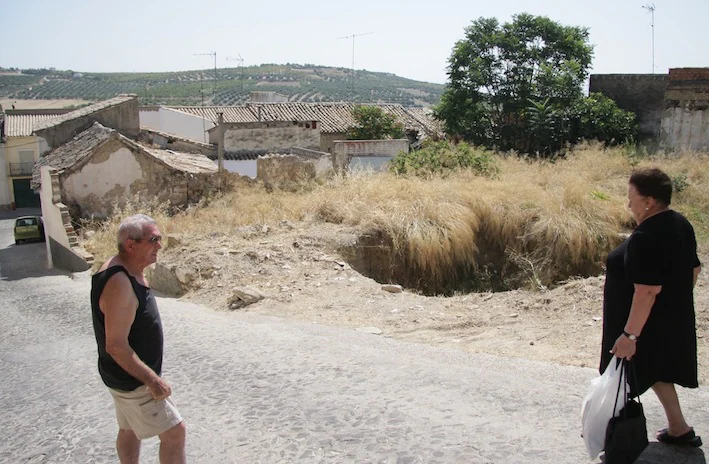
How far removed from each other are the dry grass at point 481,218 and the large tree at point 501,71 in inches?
408

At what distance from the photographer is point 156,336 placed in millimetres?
3664

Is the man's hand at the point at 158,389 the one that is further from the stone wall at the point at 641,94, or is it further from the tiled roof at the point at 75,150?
the stone wall at the point at 641,94

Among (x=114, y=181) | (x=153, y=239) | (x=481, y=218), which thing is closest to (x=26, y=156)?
(x=114, y=181)

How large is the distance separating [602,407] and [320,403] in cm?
224

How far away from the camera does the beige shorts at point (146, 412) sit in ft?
11.6

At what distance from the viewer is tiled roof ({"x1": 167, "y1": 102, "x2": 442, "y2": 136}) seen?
109ft

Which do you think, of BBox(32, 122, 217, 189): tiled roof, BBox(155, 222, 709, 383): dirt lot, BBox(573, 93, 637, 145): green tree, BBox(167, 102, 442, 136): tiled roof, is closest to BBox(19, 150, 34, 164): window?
BBox(167, 102, 442, 136): tiled roof

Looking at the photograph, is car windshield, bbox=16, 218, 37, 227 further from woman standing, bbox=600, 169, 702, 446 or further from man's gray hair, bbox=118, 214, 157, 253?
woman standing, bbox=600, 169, 702, 446

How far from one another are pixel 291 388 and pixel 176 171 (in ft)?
46.3

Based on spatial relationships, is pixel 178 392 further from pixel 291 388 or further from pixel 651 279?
pixel 651 279

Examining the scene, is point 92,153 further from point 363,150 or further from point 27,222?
point 363,150

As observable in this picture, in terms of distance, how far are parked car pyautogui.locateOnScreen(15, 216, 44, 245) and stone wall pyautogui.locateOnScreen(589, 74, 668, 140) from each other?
22.2m

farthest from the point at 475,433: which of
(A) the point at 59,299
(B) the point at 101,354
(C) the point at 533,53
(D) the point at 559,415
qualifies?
(C) the point at 533,53

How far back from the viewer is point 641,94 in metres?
22.4
